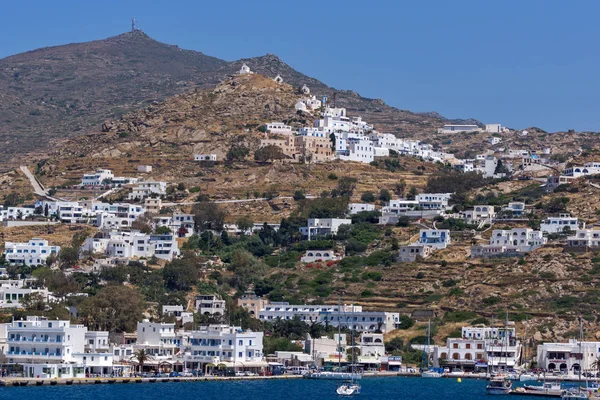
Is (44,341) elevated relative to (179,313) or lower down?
lower down

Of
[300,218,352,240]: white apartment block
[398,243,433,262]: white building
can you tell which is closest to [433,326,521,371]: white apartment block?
[398,243,433,262]: white building

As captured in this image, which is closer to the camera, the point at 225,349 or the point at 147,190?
the point at 225,349

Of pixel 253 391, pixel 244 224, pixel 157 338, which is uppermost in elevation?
pixel 244 224

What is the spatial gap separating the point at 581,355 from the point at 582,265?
17.4 meters

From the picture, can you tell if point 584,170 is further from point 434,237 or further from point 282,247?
point 282,247

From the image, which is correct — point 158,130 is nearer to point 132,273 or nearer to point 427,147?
point 427,147

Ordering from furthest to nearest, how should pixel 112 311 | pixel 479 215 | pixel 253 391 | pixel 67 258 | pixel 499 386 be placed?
pixel 479 215 < pixel 67 258 < pixel 112 311 < pixel 499 386 < pixel 253 391

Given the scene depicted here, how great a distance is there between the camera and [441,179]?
144 metres

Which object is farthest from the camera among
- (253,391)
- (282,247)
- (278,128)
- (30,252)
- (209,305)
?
(278,128)

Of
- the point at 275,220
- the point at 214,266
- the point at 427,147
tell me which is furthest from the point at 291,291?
the point at 427,147

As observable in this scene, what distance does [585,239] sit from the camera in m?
114

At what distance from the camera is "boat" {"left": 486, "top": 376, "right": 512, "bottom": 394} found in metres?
83.8

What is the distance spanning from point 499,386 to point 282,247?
151 ft

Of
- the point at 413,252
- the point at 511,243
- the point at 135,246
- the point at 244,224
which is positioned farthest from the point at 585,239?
the point at 135,246
